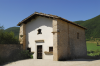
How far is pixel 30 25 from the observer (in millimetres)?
14008

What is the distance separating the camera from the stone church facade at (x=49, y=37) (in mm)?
11047

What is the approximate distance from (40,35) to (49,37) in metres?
1.36

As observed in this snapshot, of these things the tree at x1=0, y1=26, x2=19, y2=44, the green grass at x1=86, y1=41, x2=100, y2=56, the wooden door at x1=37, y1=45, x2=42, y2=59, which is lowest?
the green grass at x1=86, y1=41, x2=100, y2=56

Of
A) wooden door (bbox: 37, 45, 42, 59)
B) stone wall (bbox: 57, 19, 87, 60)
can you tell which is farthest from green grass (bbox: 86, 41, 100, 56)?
wooden door (bbox: 37, 45, 42, 59)

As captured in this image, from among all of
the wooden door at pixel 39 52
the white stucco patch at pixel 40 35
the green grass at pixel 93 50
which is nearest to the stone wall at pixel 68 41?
the white stucco patch at pixel 40 35

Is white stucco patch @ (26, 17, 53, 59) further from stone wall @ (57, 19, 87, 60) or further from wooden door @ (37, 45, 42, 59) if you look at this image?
stone wall @ (57, 19, 87, 60)

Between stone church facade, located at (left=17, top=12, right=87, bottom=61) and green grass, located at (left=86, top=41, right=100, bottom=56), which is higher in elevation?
stone church facade, located at (left=17, top=12, right=87, bottom=61)

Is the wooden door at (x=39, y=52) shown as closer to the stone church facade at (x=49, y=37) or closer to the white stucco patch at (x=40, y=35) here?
the stone church facade at (x=49, y=37)

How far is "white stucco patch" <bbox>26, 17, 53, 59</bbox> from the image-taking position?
12156mm

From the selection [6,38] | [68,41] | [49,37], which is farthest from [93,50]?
[6,38]

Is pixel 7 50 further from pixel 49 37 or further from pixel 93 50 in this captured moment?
pixel 93 50

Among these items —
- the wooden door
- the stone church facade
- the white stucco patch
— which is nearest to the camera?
the stone church facade

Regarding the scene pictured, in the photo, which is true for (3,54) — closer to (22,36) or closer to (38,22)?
(22,36)

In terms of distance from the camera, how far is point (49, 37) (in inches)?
478
